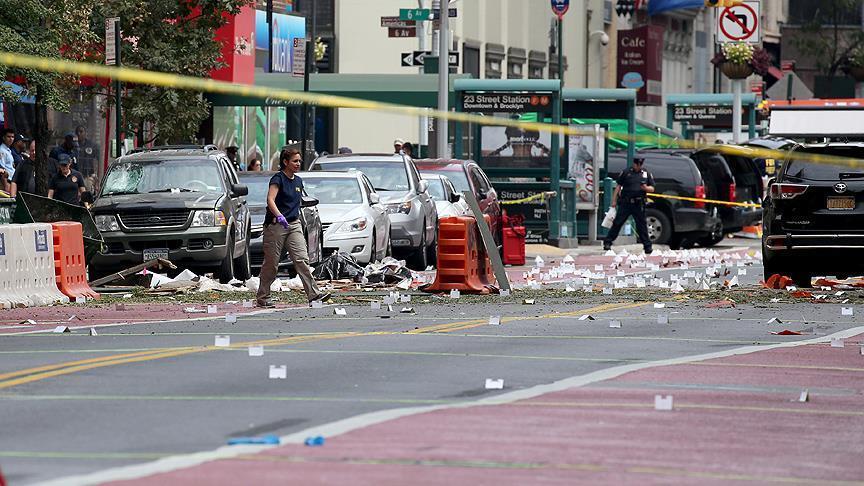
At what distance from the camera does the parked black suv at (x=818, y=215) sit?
22.9m

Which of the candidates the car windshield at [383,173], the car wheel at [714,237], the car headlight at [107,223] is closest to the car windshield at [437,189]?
the car windshield at [383,173]

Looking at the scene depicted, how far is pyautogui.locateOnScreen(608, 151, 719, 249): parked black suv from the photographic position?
40000mm

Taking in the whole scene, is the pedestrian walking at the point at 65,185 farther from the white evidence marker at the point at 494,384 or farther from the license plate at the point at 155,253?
the white evidence marker at the point at 494,384

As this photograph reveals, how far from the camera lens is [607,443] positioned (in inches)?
385

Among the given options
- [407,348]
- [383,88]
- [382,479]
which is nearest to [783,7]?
[383,88]

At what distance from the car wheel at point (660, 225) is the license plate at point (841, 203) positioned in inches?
683

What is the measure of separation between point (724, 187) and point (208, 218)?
19.0 m

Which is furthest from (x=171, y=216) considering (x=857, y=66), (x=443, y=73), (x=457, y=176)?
(x=857, y=66)

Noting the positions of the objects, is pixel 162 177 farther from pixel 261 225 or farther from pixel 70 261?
pixel 70 261

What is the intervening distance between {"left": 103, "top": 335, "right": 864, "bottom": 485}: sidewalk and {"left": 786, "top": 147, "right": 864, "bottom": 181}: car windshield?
1042 cm

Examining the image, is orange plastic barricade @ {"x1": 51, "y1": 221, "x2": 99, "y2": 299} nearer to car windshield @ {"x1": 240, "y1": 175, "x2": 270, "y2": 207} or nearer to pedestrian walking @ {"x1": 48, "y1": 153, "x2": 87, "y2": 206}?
car windshield @ {"x1": 240, "y1": 175, "x2": 270, "y2": 207}

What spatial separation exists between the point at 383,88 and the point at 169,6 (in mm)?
9721

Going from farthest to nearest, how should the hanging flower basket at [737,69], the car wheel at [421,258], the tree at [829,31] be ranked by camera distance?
the tree at [829,31] < the hanging flower basket at [737,69] < the car wheel at [421,258]

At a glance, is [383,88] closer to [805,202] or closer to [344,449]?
[805,202]
